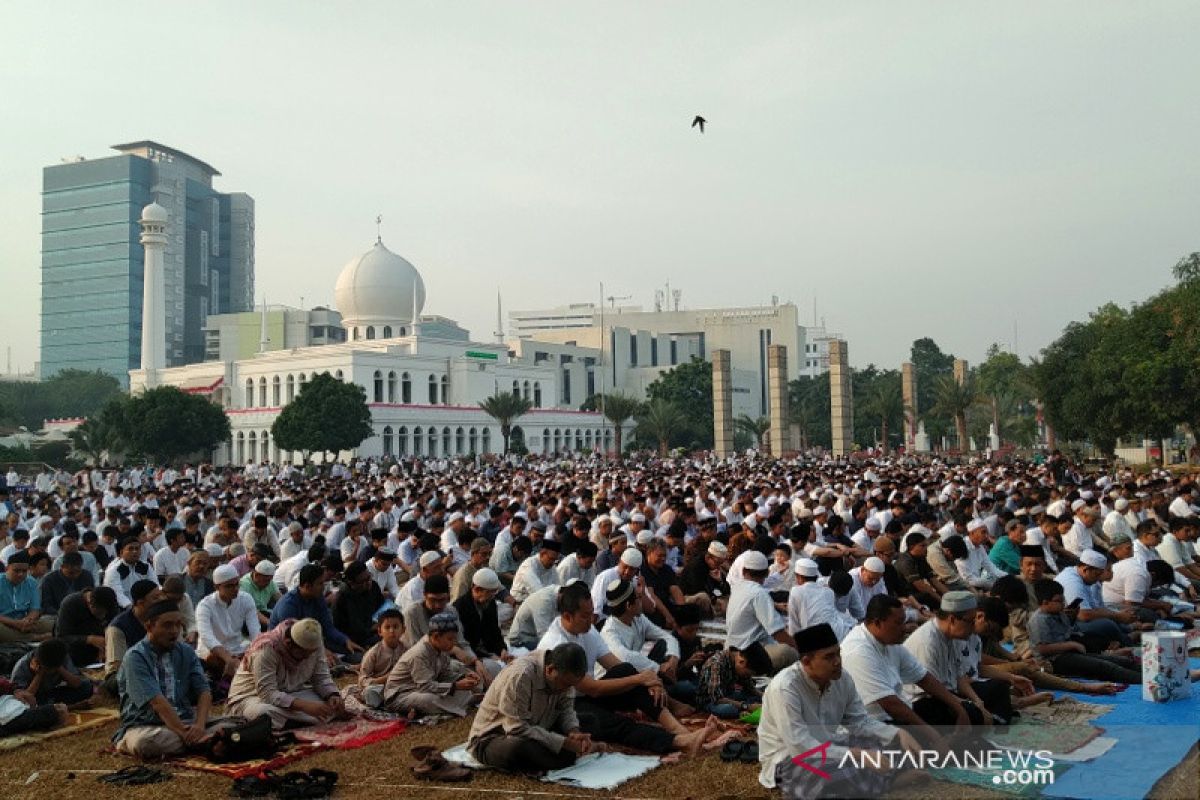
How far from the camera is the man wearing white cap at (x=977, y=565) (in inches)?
424

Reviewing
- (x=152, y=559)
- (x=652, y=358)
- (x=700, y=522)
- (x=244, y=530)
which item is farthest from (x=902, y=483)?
(x=652, y=358)

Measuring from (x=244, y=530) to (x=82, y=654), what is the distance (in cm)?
517

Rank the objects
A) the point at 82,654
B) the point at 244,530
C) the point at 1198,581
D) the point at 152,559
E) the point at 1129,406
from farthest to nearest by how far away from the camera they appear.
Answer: the point at 1129,406
the point at 244,530
the point at 152,559
the point at 1198,581
the point at 82,654

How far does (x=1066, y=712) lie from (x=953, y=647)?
55.0 inches

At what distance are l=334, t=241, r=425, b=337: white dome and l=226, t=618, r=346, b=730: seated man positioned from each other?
2300 inches

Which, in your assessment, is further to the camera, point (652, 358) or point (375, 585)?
point (652, 358)

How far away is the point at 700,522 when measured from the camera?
47.4ft

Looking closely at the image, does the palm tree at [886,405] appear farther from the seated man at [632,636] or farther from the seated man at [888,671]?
the seated man at [888,671]

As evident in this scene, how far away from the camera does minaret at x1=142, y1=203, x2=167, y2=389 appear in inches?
2655

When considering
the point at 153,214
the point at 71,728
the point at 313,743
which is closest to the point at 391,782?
the point at 313,743

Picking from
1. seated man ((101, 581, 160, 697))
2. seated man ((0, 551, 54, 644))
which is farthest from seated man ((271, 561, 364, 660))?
seated man ((0, 551, 54, 644))

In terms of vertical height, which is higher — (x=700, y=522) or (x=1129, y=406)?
(x=1129, y=406)

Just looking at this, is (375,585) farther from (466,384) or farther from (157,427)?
(466,384)

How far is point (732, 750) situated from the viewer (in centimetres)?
616
